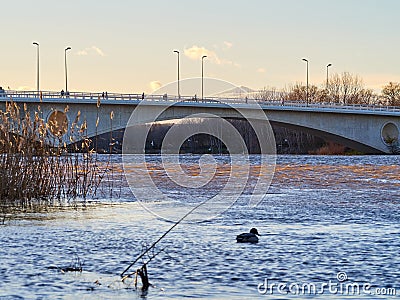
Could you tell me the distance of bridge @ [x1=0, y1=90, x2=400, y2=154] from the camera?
213ft

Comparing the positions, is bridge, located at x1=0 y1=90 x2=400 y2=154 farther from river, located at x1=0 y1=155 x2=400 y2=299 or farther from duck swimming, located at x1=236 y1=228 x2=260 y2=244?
duck swimming, located at x1=236 y1=228 x2=260 y2=244

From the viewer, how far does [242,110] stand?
72.4 m

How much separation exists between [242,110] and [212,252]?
198ft

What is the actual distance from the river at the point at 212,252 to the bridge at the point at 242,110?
41.9 meters

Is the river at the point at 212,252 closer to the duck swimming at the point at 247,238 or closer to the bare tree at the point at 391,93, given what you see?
the duck swimming at the point at 247,238

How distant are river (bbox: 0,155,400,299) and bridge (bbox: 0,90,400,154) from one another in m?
41.9

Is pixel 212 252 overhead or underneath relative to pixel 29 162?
underneath

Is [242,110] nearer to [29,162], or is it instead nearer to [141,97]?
[141,97]

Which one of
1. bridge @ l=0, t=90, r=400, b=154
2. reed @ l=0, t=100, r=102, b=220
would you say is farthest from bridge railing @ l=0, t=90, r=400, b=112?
reed @ l=0, t=100, r=102, b=220

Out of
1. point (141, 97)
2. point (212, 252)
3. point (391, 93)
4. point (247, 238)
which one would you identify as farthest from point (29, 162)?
point (391, 93)

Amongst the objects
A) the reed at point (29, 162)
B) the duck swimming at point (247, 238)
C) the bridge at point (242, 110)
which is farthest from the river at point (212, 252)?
the bridge at point (242, 110)

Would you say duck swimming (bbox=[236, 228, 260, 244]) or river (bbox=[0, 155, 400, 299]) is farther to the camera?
duck swimming (bbox=[236, 228, 260, 244])

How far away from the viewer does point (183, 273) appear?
10625 mm

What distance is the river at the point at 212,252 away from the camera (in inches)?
Result: 383
